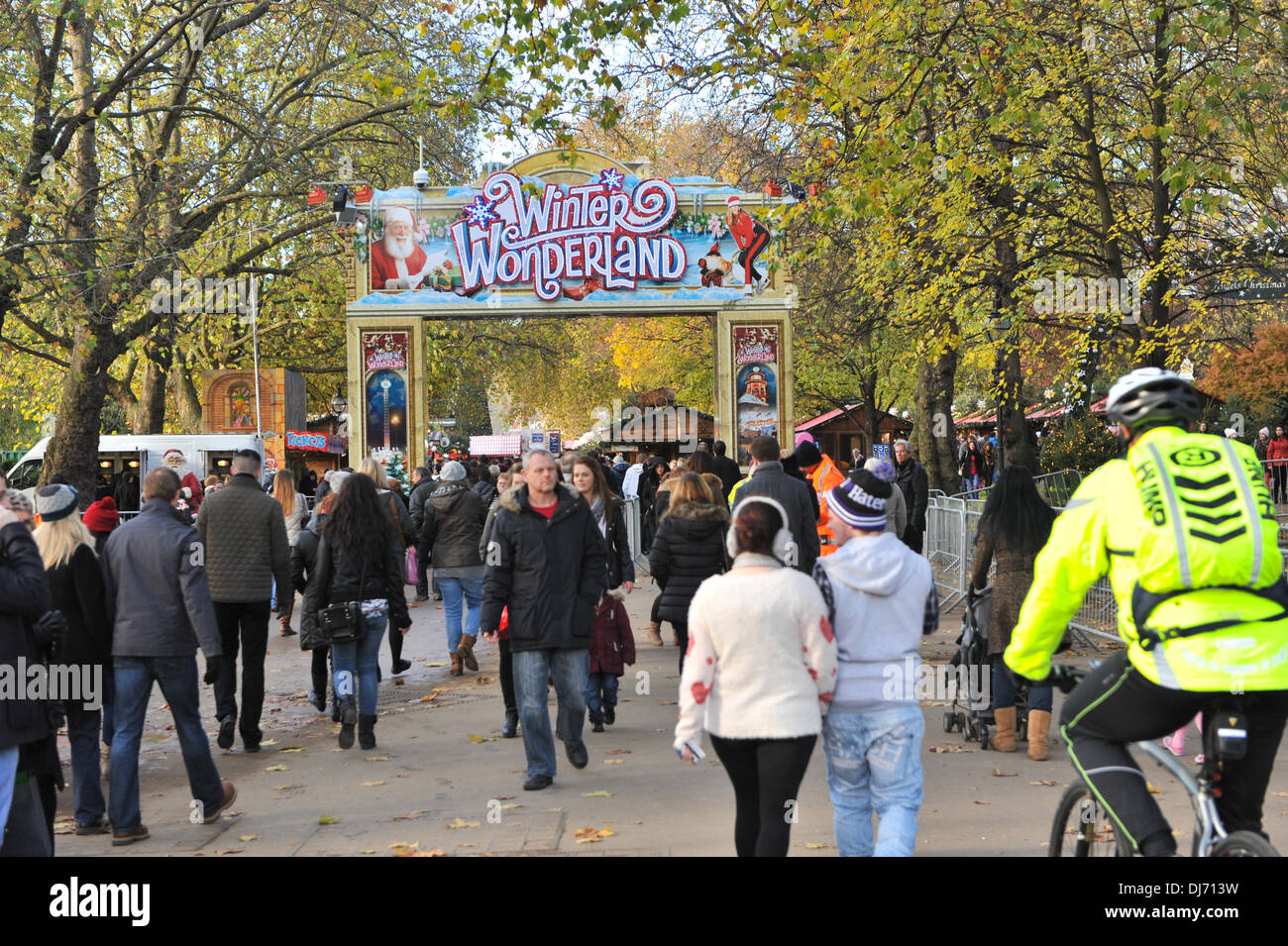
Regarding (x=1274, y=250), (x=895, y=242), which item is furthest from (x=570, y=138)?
(x=1274, y=250)

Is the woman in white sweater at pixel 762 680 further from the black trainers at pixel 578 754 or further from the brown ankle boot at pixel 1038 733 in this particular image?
the brown ankle boot at pixel 1038 733

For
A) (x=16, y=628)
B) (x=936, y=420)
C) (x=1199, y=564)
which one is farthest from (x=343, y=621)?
(x=936, y=420)

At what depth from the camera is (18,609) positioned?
4.16 metres

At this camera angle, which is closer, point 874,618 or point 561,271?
point 874,618

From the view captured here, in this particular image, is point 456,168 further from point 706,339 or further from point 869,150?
point 706,339

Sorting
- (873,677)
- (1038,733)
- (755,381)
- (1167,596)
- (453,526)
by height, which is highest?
(755,381)

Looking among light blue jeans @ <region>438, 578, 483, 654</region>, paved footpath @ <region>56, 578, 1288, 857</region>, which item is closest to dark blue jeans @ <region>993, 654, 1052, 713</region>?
paved footpath @ <region>56, 578, 1288, 857</region>

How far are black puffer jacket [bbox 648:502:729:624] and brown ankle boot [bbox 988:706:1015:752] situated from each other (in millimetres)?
2236

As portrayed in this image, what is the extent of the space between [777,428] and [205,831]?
16099 mm

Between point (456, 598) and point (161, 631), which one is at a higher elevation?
point (161, 631)

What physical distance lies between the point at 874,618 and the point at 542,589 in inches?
118

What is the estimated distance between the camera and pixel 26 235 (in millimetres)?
15586

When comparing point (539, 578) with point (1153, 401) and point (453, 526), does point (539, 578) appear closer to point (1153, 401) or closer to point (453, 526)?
point (1153, 401)

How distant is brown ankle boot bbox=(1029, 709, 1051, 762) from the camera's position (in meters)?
7.39
